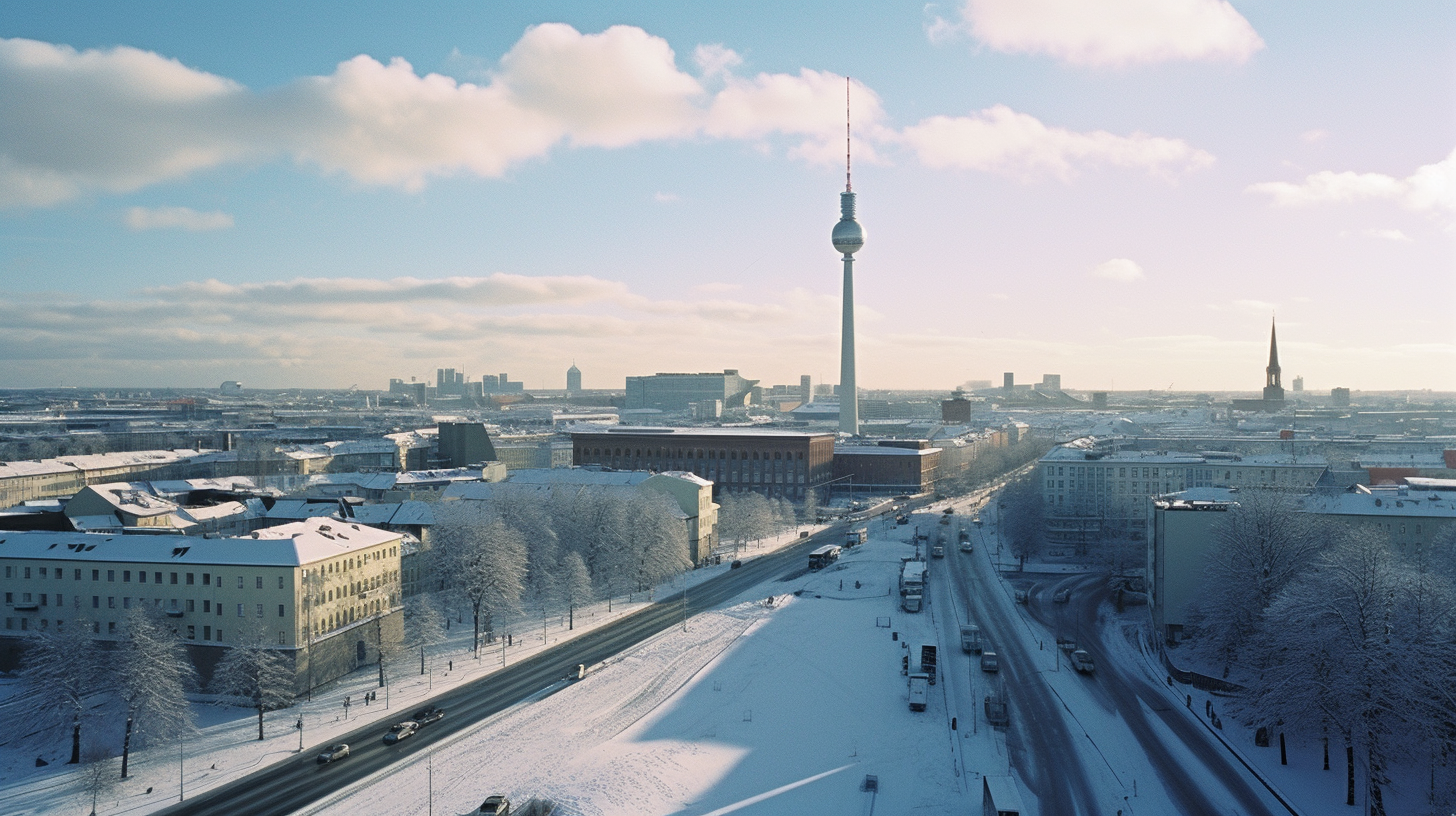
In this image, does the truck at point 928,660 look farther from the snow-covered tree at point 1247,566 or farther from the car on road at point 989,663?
the snow-covered tree at point 1247,566

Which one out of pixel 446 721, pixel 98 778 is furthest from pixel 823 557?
pixel 98 778

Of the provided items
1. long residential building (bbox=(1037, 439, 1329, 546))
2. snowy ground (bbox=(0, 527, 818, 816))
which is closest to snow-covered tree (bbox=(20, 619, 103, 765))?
snowy ground (bbox=(0, 527, 818, 816))

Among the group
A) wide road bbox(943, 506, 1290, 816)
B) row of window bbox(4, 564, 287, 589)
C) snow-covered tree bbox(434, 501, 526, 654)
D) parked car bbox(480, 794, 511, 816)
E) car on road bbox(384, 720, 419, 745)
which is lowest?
wide road bbox(943, 506, 1290, 816)

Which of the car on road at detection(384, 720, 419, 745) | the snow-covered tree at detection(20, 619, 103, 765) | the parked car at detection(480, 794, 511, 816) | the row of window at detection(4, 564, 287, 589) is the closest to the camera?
the parked car at detection(480, 794, 511, 816)

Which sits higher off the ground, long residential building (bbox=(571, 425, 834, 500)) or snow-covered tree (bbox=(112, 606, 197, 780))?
long residential building (bbox=(571, 425, 834, 500))

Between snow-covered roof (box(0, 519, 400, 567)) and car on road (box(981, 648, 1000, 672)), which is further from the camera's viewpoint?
car on road (box(981, 648, 1000, 672))

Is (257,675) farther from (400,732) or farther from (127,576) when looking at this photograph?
(127,576)

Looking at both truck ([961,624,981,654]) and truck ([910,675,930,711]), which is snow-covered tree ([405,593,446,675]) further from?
truck ([961,624,981,654])
